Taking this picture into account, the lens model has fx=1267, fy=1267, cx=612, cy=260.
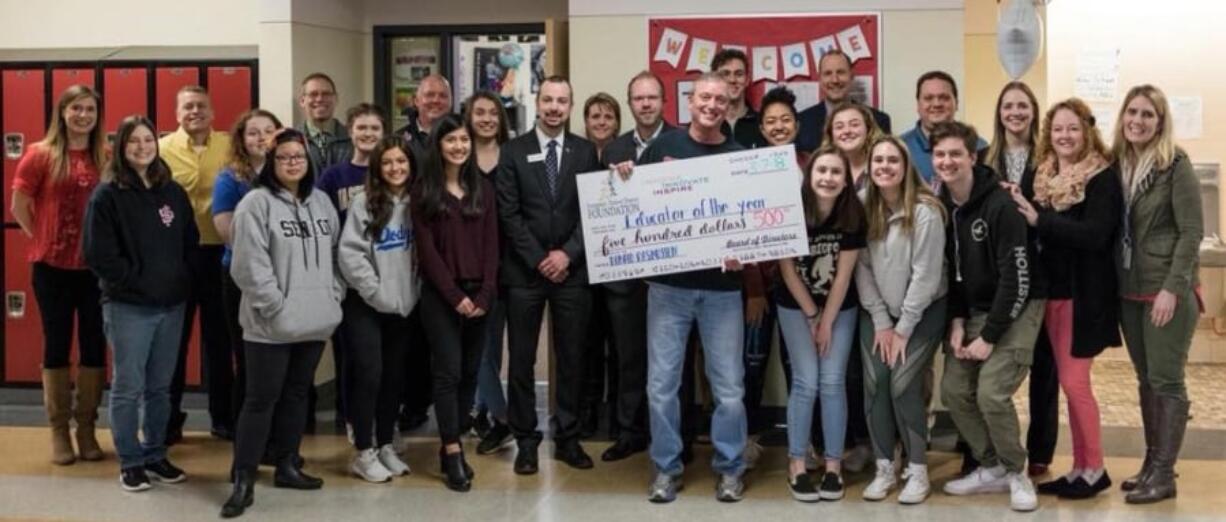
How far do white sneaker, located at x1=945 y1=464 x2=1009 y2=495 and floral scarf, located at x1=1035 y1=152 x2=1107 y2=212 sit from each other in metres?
1.03

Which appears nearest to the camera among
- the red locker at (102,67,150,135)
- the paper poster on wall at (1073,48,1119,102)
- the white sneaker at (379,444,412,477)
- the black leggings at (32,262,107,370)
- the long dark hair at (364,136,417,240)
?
the long dark hair at (364,136,417,240)

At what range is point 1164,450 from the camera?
4.73 metres

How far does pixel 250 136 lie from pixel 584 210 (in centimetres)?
141

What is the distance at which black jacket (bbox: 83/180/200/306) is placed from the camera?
15.5 ft

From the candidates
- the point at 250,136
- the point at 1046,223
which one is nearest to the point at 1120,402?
the point at 1046,223

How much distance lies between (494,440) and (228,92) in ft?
7.98

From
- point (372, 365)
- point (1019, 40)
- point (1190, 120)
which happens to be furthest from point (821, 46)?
point (1190, 120)

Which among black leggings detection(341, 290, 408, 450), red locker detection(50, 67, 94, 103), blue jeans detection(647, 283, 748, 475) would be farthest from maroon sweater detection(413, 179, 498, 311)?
red locker detection(50, 67, 94, 103)

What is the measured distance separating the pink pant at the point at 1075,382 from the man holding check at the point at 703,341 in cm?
117

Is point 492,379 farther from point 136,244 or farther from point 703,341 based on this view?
point 136,244

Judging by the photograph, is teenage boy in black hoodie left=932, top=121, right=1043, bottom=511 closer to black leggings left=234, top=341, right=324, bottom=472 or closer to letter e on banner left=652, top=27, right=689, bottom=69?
letter e on banner left=652, top=27, right=689, bottom=69

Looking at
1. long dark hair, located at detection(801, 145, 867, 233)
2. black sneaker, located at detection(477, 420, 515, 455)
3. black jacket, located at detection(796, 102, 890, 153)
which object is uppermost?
black jacket, located at detection(796, 102, 890, 153)

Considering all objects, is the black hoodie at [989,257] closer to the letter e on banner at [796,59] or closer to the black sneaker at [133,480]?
the letter e on banner at [796,59]

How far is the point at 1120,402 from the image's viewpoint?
6.95 m
